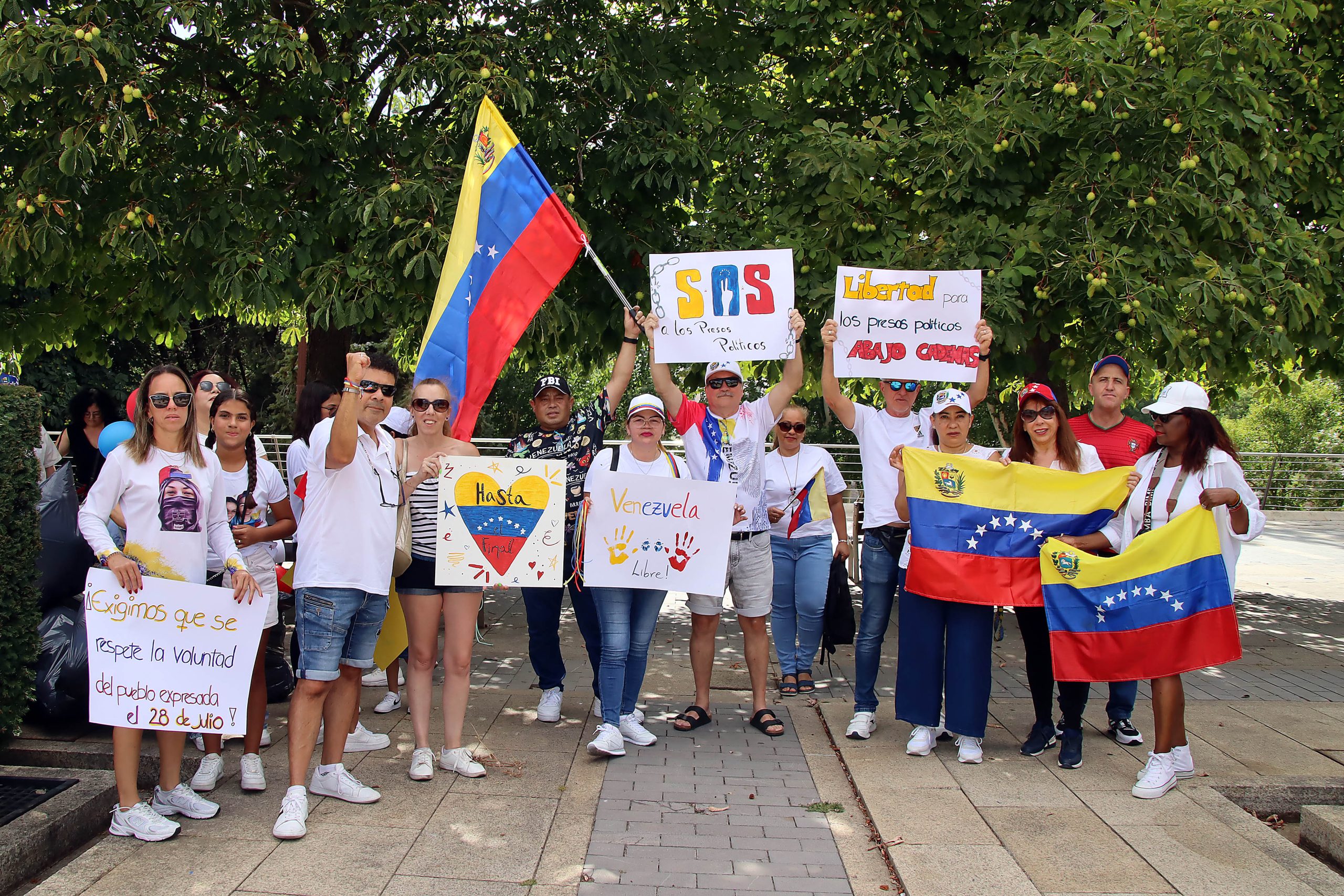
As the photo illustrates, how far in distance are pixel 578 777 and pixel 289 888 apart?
5.35 feet

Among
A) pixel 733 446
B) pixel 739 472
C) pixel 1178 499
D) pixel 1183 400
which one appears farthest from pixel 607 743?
pixel 1183 400

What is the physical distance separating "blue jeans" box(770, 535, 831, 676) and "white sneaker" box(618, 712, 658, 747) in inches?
59.6

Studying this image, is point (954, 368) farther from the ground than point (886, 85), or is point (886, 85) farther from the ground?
point (886, 85)

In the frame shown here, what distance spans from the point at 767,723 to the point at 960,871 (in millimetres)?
1934

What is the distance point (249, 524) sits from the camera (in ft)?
16.6

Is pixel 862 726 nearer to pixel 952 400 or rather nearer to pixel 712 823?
pixel 712 823

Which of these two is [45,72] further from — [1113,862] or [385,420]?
[1113,862]

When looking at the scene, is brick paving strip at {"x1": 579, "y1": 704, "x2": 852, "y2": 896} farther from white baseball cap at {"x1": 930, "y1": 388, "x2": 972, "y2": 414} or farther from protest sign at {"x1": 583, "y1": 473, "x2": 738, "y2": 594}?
white baseball cap at {"x1": 930, "y1": 388, "x2": 972, "y2": 414}

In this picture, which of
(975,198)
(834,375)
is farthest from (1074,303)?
(834,375)

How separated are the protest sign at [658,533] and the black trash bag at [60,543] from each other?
2.54 m

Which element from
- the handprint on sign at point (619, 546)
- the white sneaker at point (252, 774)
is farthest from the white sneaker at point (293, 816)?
the handprint on sign at point (619, 546)

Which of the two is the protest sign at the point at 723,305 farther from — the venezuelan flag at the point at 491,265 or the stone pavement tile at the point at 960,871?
the stone pavement tile at the point at 960,871

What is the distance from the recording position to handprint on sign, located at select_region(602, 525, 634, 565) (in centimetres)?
548

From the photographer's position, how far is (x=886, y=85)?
8625mm
